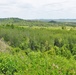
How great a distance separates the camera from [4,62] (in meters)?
10.7

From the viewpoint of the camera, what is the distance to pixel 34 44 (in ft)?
235

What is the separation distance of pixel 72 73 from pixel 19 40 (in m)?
63.7

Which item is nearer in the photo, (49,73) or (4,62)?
(49,73)

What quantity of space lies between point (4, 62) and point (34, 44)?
199 feet

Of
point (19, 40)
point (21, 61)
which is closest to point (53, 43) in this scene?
point (19, 40)

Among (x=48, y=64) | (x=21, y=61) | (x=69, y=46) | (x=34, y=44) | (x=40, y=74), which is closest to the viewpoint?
(x=40, y=74)

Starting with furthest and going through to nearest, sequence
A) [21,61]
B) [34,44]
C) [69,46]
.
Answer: [34,44], [69,46], [21,61]

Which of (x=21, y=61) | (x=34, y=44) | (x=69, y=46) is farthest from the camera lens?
(x=34, y=44)

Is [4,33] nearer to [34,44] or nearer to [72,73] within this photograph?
[34,44]

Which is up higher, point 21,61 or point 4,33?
point 21,61

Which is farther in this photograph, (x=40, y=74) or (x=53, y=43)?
(x=53, y=43)

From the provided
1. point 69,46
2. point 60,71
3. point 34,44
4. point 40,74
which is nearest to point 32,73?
point 40,74

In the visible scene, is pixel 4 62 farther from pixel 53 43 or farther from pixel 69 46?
pixel 53 43

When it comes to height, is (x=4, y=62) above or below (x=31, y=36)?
above
